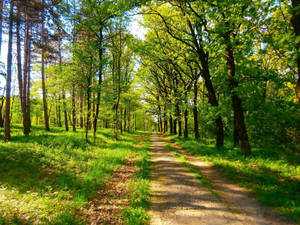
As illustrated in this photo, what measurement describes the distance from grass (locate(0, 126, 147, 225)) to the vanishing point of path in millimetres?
2311

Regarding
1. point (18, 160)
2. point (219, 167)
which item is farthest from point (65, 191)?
point (219, 167)

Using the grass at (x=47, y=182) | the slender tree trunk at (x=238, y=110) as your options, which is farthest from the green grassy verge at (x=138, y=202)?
the slender tree trunk at (x=238, y=110)

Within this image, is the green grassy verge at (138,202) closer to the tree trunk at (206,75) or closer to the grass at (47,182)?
the grass at (47,182)

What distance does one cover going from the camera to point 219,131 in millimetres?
12398

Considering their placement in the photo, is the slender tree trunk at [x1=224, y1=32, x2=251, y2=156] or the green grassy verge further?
the slender tree trunk at [x1=224, y1=32, x2=251, y2=156]

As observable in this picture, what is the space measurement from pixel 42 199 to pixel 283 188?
8.19 metres

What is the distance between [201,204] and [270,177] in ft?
12.3

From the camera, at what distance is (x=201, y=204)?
4539 mm

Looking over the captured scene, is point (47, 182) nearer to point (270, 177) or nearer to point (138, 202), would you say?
point (138, 202)

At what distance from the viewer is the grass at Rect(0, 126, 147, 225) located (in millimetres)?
3818

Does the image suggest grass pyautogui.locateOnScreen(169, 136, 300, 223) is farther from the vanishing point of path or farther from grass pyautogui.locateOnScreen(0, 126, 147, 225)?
grass pyautogui.locateOnScreen(0, 126, 147, 225)

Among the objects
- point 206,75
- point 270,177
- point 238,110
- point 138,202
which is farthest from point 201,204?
point 206,75

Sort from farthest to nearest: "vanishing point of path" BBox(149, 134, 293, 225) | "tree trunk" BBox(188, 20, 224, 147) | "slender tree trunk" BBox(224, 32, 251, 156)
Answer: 1. "tree trunk" BBox(188, 20, 224, 147)
2. "slender tree trunk" BBox(224, 32, 251, 156)
3. "vanishing point of path" BBox(149, 134, 293, 225)

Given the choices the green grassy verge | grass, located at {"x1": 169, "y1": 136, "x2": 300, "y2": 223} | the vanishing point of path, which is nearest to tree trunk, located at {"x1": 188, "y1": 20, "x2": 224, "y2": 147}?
grass, located at {"x1": 169, "y1": 136, "x2": 300, "y2": 223}
